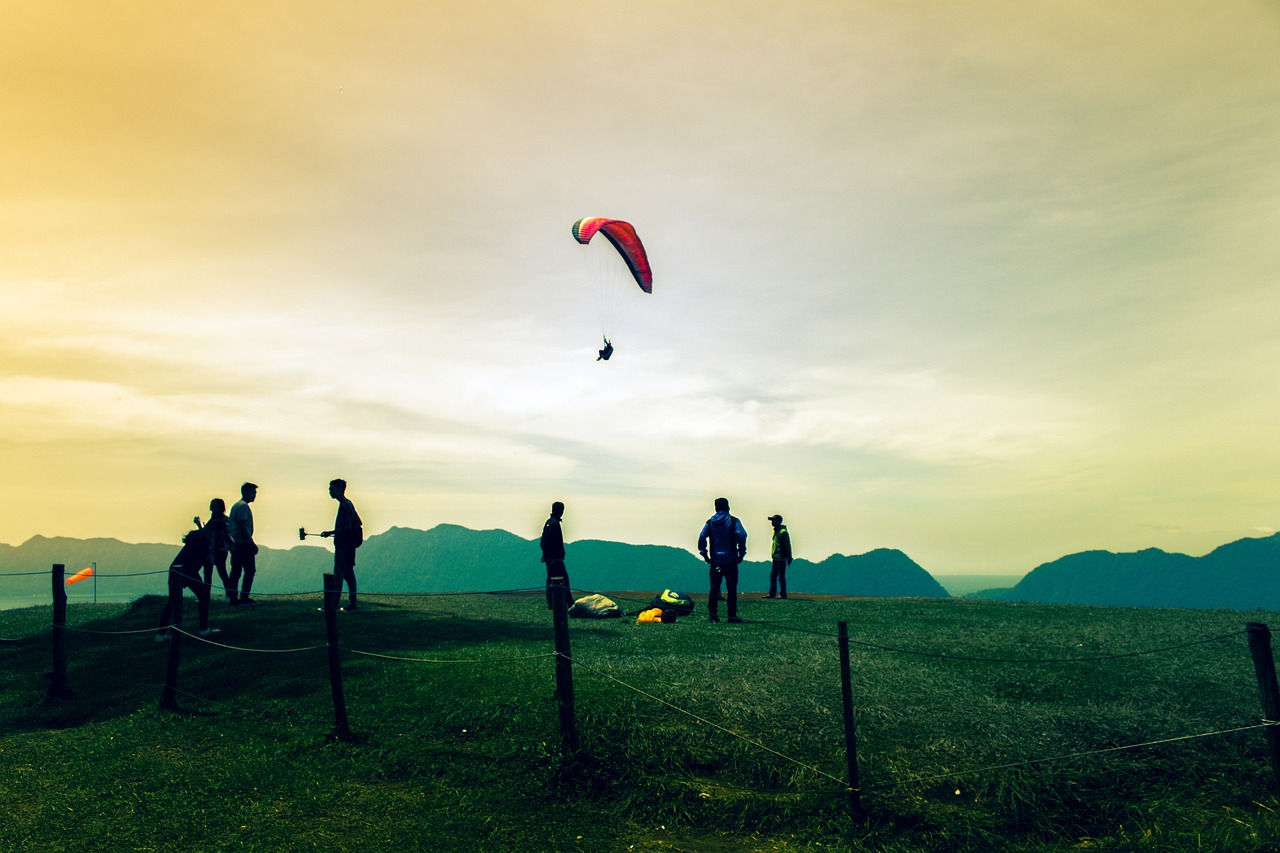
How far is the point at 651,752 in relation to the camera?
8578 millimetres

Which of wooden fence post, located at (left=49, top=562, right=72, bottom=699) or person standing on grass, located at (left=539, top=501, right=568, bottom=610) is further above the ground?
person standing on grass, located at (left=539, top=501, right=568, bottom=610)

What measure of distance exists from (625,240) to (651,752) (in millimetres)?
19563

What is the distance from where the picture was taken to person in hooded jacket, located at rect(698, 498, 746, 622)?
16.9 m

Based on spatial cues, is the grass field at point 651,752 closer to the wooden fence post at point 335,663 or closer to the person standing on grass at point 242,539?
the wooden fence post at point 335,663

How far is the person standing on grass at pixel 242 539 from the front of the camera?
1781 cm

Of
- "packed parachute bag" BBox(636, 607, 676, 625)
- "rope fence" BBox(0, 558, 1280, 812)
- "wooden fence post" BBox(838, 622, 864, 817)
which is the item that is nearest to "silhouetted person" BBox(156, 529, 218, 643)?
"rope fence" BBox(0, 558, 1280, 812)

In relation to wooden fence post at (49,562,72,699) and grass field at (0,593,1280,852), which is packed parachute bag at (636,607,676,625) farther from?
wooden fence post at (49,562,72,699)

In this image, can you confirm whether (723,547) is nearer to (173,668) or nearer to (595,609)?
(595,609)

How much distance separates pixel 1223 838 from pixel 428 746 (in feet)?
26.5

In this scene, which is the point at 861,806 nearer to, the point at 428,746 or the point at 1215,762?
the point at 1215,762

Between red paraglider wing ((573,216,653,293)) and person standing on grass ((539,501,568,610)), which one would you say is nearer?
person standing on grass ((539,501,568,610))

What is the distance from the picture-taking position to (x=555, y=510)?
55.9 feet

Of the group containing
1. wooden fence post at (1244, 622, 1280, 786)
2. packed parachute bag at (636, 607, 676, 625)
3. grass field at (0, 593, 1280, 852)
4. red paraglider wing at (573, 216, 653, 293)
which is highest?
red paraglider wing at (573, 216, 653, 293)

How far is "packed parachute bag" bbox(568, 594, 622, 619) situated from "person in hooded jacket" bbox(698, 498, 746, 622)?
9.50ft
